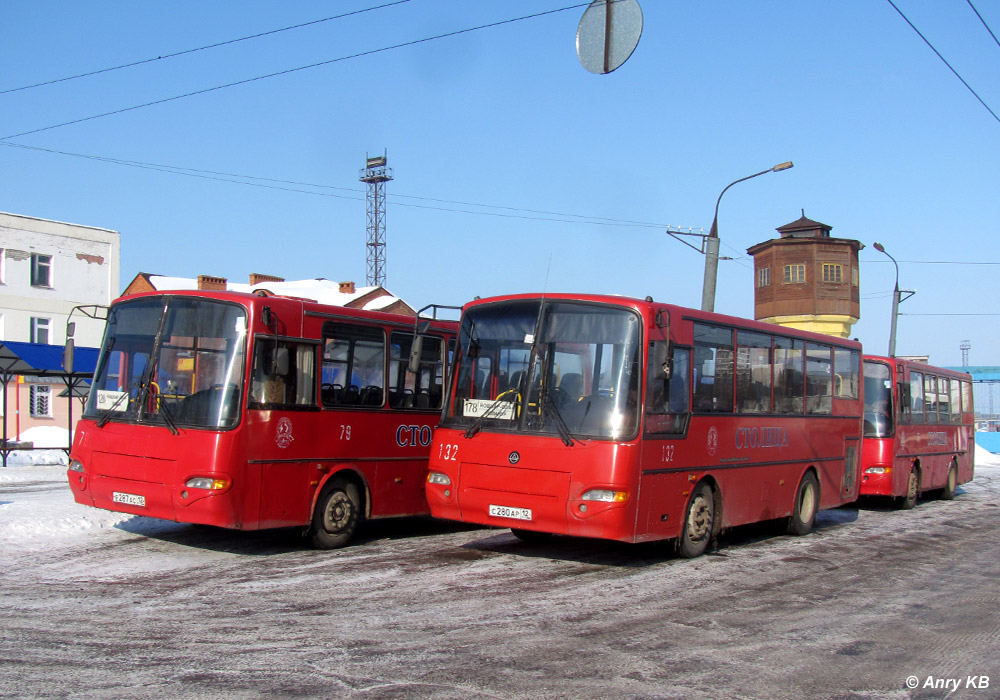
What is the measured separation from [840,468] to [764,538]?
2488 millimetres

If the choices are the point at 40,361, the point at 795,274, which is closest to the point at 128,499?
the point at 40,361

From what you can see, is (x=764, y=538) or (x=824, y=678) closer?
(x=824, y=678)

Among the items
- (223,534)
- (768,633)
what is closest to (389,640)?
(768,633)

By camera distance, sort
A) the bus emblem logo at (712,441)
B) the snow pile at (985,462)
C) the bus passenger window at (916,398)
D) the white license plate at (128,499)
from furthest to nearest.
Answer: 1. the snow pile at (985,462)
2. the bus passenger window at (916,398)
3. the bus emblem logo at (712,441)
4. the white license plate at (128,499)

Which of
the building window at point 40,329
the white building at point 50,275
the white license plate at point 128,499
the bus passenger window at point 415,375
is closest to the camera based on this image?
the white license plate at point 128,499

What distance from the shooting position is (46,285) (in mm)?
47062

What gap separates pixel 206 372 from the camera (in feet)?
33.6

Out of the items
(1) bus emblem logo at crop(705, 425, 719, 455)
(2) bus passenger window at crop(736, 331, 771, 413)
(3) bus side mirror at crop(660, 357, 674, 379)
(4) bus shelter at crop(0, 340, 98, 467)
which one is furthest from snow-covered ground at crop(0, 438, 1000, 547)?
(1) bus emblem logo at crop(705, 425, 719, 455)

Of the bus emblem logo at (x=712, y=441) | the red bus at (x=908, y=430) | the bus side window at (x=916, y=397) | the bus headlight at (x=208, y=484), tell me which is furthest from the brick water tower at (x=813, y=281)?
the bus headlight at (x=208, y=484)

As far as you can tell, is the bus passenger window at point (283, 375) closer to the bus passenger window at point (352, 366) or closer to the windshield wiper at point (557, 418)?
the bus passenger window at point (352, 366)

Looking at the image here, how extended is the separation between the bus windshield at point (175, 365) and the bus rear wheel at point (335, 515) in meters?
1.79

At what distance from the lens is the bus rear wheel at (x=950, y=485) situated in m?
21.9

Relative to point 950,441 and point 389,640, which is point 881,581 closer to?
point 389,640

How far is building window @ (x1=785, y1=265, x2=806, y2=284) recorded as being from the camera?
57.0 meters
